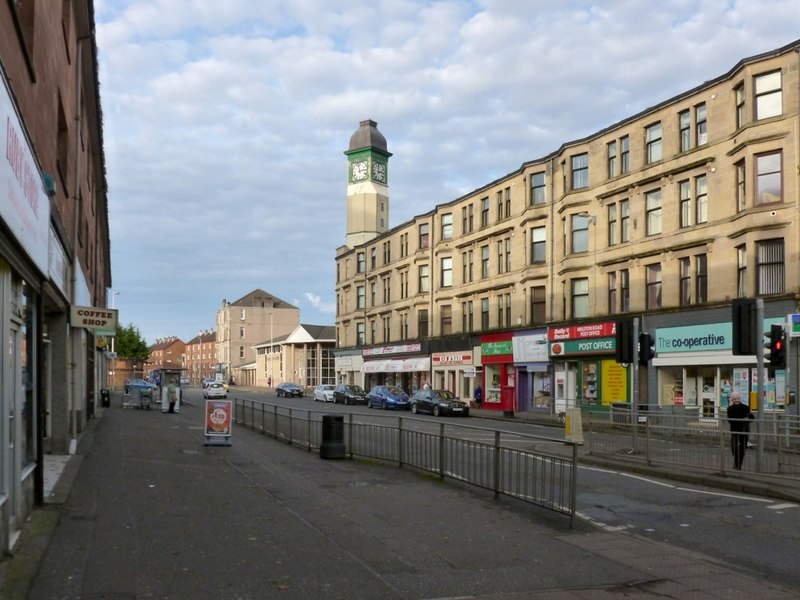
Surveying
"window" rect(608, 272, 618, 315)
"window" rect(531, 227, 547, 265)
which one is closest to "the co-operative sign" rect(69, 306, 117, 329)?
"window" rect(608, 272, 618, 315)

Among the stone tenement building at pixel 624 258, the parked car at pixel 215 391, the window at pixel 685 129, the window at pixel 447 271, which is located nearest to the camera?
the stone tenement building at pixel 624 258

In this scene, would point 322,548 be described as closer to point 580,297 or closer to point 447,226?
point 580,297

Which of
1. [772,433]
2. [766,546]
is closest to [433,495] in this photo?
[766,546]

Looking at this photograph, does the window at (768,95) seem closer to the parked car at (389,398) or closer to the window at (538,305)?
the window at (538,305)

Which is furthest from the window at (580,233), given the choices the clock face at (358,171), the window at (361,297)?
the clock face at (358,171)

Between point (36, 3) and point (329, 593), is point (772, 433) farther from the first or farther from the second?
point (36, 3)

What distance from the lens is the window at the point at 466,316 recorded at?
5006 cm

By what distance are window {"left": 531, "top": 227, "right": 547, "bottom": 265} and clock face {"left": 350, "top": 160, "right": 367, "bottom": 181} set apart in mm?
47137

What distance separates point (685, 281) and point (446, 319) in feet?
77.3

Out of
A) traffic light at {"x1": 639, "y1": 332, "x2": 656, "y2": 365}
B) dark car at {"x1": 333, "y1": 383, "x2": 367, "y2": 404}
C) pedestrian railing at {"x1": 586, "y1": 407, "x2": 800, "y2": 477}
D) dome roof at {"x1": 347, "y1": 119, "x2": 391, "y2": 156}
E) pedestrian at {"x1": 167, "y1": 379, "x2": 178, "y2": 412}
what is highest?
dome roof at {"x1": 347, "y1": 119, "x2": 391, "y2": 156}

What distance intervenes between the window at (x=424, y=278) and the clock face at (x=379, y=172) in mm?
33315

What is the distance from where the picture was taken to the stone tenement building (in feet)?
88.8

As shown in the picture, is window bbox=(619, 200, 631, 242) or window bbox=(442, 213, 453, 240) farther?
window bbox=(442, 213, 453, 240)

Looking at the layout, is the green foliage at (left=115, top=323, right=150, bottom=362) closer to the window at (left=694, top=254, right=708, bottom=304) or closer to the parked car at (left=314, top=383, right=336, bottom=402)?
the parked car at (left=314, top=383, right=336, bottom=402)
